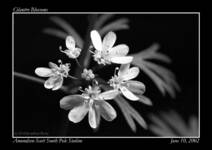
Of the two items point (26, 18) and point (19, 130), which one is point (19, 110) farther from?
point (26, 18)

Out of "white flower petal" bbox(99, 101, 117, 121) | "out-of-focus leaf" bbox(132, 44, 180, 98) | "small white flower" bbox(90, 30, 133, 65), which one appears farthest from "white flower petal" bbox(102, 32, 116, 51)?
"out-of-focus leaf" bbox(132, 44, 180, 98)

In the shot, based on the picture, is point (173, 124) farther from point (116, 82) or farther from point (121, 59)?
point (121, 59)

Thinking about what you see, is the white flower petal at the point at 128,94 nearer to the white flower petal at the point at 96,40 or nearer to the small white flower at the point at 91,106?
the small white flower at the point at 91,106

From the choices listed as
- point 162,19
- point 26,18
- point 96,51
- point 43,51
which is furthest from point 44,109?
point 162,19

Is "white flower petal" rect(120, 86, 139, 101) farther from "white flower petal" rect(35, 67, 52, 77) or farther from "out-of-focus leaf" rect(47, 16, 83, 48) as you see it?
"out-of-focus leaf" rect(47, 16, 83, 48)

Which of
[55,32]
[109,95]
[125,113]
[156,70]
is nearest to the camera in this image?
[109,95]

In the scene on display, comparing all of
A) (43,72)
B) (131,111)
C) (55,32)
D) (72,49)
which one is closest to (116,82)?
(131,111)
